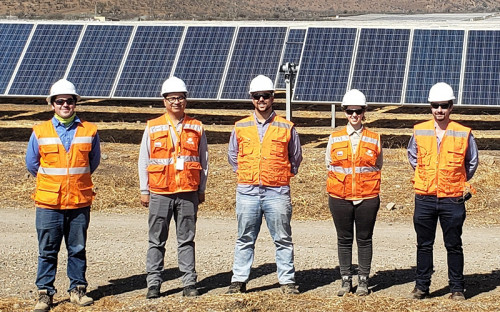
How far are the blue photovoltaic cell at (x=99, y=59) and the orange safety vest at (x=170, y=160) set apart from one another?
12.0 meters

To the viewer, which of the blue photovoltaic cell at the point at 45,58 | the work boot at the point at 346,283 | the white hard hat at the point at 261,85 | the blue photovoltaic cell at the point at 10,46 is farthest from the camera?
the blue photovoltaic cell at the point at 10,46

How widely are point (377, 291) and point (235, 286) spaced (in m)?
1.40

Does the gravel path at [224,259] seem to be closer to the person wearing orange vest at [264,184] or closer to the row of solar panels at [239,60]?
the person wearing orange vest at [264,184]

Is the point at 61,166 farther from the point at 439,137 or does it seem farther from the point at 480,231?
the point at 480,231

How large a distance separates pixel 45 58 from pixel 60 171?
1401cm

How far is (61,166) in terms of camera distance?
827 centimetres

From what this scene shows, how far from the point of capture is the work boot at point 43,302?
8.12 m

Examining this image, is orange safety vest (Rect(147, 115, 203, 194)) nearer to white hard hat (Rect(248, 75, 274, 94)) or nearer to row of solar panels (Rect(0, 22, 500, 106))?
white hard hat (Rect(248, 75, 274, 94))

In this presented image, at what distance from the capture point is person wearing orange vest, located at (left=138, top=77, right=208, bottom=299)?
843cm

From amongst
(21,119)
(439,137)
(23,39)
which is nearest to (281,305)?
(439,137)

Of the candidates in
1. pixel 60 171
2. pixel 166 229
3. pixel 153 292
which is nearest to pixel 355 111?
pixel 166 229

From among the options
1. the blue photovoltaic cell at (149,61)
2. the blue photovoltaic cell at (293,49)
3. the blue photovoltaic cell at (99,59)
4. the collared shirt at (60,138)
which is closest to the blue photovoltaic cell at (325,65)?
the blue photovoltaic cell at (293,49)

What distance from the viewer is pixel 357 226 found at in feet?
28.2

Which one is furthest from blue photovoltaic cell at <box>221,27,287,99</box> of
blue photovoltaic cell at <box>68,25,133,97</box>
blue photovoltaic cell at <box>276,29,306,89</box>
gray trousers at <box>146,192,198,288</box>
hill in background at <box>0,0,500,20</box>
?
hill in background at <box>0,0,500,20</box>
